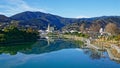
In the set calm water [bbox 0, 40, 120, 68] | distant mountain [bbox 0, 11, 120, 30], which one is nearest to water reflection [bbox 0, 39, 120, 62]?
calm water [bbox 0, 40, 120, 68]

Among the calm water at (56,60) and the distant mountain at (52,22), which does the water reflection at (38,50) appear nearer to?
the calm water at (56,60)

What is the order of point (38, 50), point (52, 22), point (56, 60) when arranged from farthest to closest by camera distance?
point (52, 22), point (38, 50), point (56, 60)

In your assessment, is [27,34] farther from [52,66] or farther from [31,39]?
[52,66]

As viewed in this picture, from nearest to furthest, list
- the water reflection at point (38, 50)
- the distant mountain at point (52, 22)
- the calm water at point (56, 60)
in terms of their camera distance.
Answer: the calm water at point (56, 60)
the water reflection at point (38, 50)
the distant mountain at point (52, 22)

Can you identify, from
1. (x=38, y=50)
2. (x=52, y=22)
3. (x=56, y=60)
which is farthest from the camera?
(x=52, y=22)

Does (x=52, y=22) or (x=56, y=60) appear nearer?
(x=56, y=60)

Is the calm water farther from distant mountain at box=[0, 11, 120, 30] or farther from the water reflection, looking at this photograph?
distant mountain at box=[0, 11, 120, 30]

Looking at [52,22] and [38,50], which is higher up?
[52,22]

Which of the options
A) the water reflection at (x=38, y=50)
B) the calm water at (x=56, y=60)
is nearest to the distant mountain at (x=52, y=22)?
the water reflection at (x=38, y=50)

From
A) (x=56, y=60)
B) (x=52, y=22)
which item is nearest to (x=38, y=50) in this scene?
(x=56, y=60)

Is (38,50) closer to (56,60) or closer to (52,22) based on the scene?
(56,60)

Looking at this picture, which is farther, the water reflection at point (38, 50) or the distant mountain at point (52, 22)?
the distant mountain at point (52, 22)

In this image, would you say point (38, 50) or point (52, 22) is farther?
point (52, 22)

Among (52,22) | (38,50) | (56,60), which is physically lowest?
(38,50)
